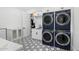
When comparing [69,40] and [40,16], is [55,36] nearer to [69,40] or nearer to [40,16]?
[69,40]

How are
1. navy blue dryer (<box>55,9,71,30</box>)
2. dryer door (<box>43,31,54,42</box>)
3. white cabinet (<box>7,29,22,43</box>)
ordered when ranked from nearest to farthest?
white cabinet (<box>7,29,22,43</box>)
navy blue dryer (<box>55,9,71,30</box>)
dryer door (<box>43,31,54,42</box>)

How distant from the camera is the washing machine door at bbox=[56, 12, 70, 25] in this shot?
2284mm

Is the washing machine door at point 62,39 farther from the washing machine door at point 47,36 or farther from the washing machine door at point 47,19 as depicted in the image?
the washing machine door at point 47,19

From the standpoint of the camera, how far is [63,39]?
2.44 m

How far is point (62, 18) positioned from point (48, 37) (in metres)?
0.84

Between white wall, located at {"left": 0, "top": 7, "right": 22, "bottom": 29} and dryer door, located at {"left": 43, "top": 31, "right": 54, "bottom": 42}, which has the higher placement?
white wall, located at {"left": 0, "top": 7, "right": 22, "bottom": 29}

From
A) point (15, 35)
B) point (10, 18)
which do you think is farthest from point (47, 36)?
point (10, 18)

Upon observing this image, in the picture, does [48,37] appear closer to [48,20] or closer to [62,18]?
[48,20]

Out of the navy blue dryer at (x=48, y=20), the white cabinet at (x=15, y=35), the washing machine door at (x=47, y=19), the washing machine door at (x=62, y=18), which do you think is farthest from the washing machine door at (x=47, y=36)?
the white cabinet at (x=15, y=35)

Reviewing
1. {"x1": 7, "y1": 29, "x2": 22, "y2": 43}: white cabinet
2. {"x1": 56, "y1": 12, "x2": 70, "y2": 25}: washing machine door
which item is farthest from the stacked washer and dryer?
{"x1": 7, "y1": 29, "x2": 22, "y2": 43}: white cabinet

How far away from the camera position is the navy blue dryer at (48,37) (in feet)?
8.79

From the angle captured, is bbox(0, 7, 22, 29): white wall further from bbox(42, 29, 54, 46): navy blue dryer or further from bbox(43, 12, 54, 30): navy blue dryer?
bbox(42, 29, 54, 46): navy blue dryer
